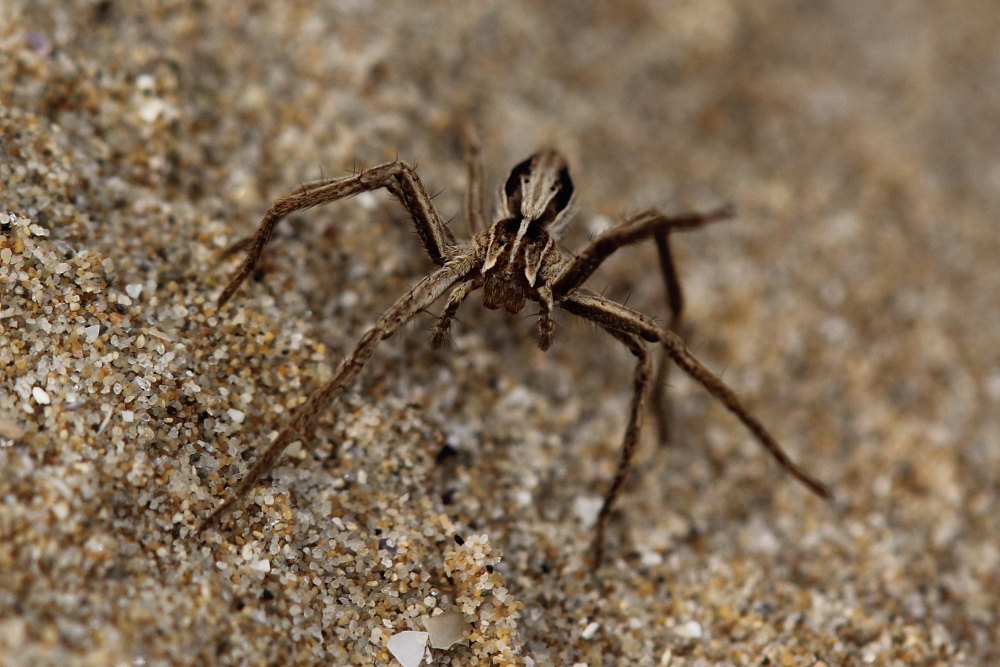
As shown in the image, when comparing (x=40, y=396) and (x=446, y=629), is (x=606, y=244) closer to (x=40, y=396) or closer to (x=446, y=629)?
(x=446, y=629)

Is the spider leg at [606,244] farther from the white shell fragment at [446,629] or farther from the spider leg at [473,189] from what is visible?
the white shell fragment at [446,629]

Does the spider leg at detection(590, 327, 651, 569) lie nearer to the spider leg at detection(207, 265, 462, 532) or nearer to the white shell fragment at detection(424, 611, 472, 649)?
the white shell fragment at detection(424, 611, 472, 649)

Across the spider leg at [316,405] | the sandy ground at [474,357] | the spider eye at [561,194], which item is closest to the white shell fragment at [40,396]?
the sandy ground at [474,357]

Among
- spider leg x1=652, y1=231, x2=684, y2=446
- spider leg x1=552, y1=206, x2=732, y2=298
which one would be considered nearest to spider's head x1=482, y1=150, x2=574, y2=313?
spider leg x1=552, y1=206, x2=732, y2=298

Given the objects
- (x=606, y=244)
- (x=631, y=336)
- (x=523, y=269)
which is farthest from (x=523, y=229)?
(x=631, y=336)

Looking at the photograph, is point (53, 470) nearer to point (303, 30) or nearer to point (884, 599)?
point (303, 30)

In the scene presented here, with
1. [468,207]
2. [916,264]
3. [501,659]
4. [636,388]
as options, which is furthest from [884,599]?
[468,207]
